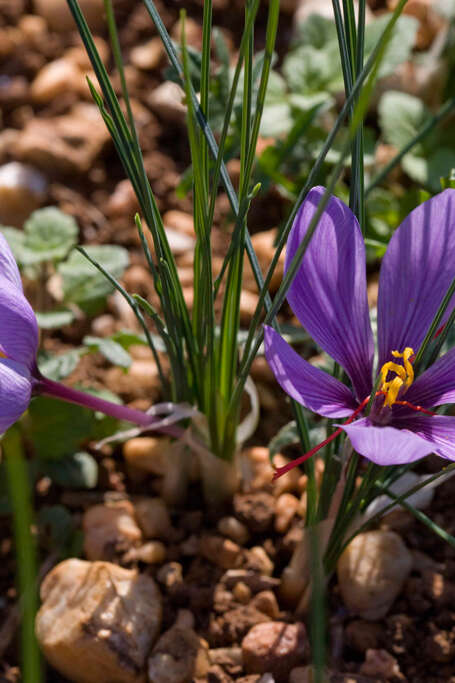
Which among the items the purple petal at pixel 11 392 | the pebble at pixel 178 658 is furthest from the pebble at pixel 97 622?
the purple petal at pixel 11 392

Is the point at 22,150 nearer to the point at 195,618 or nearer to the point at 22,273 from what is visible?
the point at 22,273

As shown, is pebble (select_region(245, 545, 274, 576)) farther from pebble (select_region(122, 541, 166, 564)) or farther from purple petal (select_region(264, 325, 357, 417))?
purple petal (select_region(264, 325, 357, 417))

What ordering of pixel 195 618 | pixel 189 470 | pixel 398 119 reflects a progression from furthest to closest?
pixel 398 119 < pixel 189 470 < pixel 195 618

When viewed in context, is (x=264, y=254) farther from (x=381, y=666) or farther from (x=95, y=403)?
(x=381, y=666)

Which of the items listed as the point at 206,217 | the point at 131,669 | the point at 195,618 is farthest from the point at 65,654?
the point at 206,217

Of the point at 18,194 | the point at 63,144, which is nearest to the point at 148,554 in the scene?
the point at 18,194

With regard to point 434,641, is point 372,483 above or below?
above

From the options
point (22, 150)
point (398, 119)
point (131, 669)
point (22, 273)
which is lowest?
point (131, 669)

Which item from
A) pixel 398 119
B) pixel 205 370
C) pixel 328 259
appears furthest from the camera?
pixel 398 119

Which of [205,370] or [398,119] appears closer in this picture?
[205,370]
